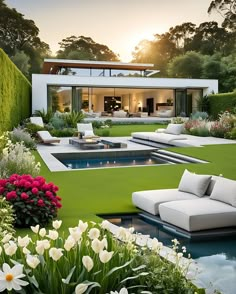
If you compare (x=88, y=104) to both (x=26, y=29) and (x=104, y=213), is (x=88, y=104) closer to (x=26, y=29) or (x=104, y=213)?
(x=26, y=29)

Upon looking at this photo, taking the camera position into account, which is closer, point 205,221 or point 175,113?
point 205,221

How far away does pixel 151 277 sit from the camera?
2.85 meters

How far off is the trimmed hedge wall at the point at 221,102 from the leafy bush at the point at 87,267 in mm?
27367

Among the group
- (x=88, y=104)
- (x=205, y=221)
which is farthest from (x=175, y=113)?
(x=205, y=221)

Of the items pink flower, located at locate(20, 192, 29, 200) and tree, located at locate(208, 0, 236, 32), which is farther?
tree, located at locate(208, 0, 236, 32)

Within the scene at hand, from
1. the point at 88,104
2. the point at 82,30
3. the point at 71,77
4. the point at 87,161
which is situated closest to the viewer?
the point at 87,161

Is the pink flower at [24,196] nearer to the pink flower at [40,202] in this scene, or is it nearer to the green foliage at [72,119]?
the pink flower at [40,202]

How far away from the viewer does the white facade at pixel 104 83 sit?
31.4 meters

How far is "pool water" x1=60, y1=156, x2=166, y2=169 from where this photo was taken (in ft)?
48.1

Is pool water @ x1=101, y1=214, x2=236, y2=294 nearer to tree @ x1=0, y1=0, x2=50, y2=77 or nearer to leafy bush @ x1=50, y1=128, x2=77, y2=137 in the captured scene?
leafy bush @ x1=50, y1=128, x2=77, y2=137

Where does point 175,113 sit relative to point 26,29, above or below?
below

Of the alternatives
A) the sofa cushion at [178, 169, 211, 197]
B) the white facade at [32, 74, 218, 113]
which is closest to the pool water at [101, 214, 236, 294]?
the sofa cushion at [178, 169, 211, 197]

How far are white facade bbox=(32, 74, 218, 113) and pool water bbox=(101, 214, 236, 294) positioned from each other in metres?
25.2

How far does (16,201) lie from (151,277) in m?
3.84
